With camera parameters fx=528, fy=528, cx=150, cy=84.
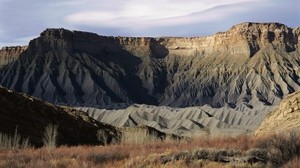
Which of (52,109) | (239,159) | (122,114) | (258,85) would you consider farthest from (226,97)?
(239,159)

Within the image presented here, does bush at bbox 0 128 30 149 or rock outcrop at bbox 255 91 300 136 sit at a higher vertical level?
rock outcrop at bbox 255 91 300 136

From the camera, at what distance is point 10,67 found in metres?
197

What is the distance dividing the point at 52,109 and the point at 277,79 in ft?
465

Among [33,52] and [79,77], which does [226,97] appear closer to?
[79,77]

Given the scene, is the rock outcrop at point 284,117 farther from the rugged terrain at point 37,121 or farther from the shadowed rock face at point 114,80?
the shadowed rock face at point 114,80

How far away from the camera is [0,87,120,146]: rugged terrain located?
144 feet

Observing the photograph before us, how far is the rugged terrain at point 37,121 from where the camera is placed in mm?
43844

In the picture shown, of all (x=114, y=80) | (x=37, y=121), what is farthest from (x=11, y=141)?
(x=114, y=80)

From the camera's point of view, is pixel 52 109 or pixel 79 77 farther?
pixel 79 77

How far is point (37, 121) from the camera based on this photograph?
4750 centimetres

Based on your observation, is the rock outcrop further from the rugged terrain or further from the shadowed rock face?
the shadowed rock face

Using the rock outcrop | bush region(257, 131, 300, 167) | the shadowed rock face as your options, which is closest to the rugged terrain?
the rock outcrop

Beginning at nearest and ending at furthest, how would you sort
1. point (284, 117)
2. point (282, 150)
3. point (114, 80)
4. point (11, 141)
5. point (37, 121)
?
point (282, 150) → point (284, 117) → point (11, 141) → point (37, 121) → point (114, 80)

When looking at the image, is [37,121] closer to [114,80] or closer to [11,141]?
[11,141]
